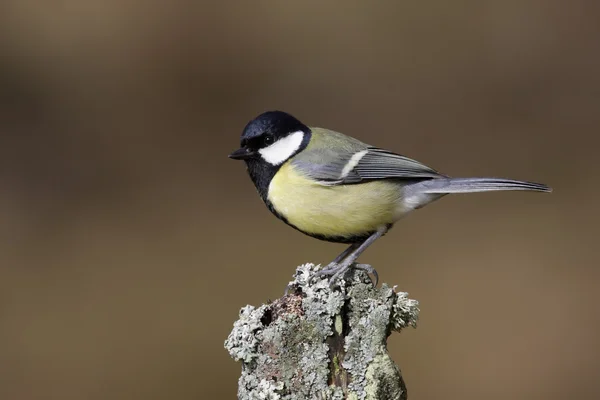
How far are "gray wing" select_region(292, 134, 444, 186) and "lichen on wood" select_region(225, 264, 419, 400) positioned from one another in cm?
42

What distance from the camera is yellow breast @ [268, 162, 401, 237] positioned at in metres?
1.66

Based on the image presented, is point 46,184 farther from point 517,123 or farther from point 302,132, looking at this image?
point 517,123

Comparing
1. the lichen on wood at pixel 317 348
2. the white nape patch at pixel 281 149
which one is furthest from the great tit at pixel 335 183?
the lichen on wood at pixel 317 348

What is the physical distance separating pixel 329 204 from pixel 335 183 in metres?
0.06

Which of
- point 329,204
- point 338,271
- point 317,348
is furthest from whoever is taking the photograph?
point 329,204

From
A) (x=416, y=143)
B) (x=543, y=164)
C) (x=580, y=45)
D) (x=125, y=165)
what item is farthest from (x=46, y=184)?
(x=580, y=45)

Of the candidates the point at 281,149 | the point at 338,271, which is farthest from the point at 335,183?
the point at 338,271

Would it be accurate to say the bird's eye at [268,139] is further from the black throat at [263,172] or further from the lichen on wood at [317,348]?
the lichen on wood at [317,348]

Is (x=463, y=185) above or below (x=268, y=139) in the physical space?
below

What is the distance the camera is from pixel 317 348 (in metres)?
1.29

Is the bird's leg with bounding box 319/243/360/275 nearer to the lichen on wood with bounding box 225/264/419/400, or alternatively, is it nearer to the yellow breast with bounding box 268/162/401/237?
the yellow breast with bounding box 268/162/401/237

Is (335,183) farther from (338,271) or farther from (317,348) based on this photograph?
(317,348)

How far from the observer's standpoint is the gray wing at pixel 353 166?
171cm

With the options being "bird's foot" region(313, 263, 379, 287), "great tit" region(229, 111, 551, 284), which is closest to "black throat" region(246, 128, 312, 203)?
"great tit" region(229, 111, 551, 284)
